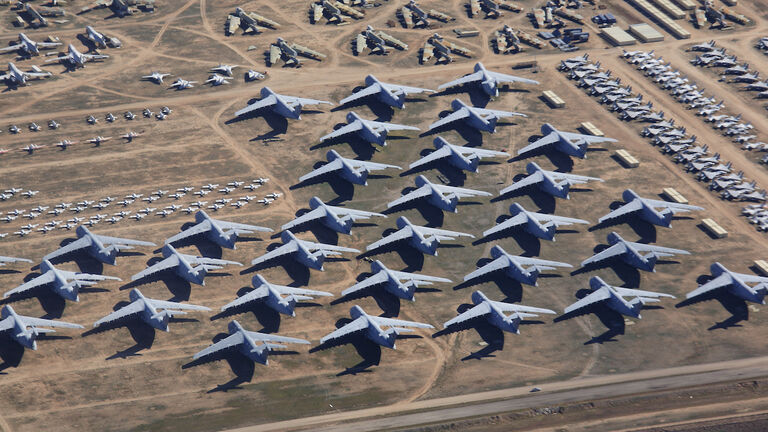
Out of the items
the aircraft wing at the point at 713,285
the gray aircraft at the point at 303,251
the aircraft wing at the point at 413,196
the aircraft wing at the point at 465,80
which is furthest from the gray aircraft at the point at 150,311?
the aircraft wing at the point at 465,80

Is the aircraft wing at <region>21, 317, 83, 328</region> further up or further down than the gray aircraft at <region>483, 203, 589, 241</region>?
further down

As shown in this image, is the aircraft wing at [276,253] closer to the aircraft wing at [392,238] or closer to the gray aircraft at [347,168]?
the aircraft wing at [392,238]

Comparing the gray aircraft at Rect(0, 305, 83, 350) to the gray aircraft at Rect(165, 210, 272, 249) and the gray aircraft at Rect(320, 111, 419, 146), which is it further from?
the gray aircraft at Rect(320, 111, 419, 146)

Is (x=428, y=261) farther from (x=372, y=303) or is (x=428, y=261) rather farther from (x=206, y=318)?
(x=206, y=318)

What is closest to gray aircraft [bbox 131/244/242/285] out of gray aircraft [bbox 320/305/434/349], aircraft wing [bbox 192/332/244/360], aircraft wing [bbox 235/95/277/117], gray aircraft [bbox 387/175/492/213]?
aircraft wing [bbox 192/332/244/360]

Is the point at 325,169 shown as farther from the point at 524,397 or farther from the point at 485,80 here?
the point at 524,397
